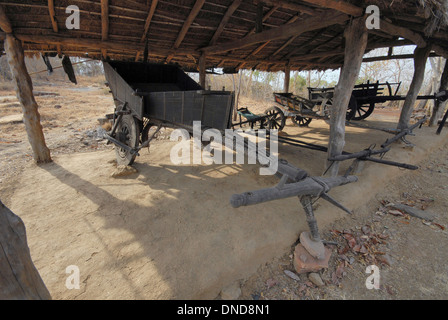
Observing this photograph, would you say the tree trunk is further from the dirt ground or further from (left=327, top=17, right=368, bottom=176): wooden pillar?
(left=327, top=17, right=368, bottom=176): wooden pillar

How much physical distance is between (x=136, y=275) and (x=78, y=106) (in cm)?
1633

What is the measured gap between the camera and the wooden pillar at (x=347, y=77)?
3359 millimetres

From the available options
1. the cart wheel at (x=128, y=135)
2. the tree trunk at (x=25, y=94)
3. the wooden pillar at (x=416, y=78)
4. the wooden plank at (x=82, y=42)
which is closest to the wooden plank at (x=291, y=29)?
the wooden plank at (x=82, y=42)

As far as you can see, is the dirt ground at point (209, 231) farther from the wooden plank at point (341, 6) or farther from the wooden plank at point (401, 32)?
the wooden plank at point (341, 6)

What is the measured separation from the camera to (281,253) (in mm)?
2680

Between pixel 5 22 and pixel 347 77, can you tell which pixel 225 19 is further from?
pixel 5 22

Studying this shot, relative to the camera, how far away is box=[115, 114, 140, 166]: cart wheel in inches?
186

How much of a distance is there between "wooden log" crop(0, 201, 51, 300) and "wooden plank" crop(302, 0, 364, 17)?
3.70 metres

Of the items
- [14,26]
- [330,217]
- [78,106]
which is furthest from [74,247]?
[78,106]

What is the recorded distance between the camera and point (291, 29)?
13.7ft

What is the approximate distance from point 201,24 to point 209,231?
5021 mm

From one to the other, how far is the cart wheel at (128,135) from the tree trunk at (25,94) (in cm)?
194

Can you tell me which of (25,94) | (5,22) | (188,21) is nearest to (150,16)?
(188,21)
